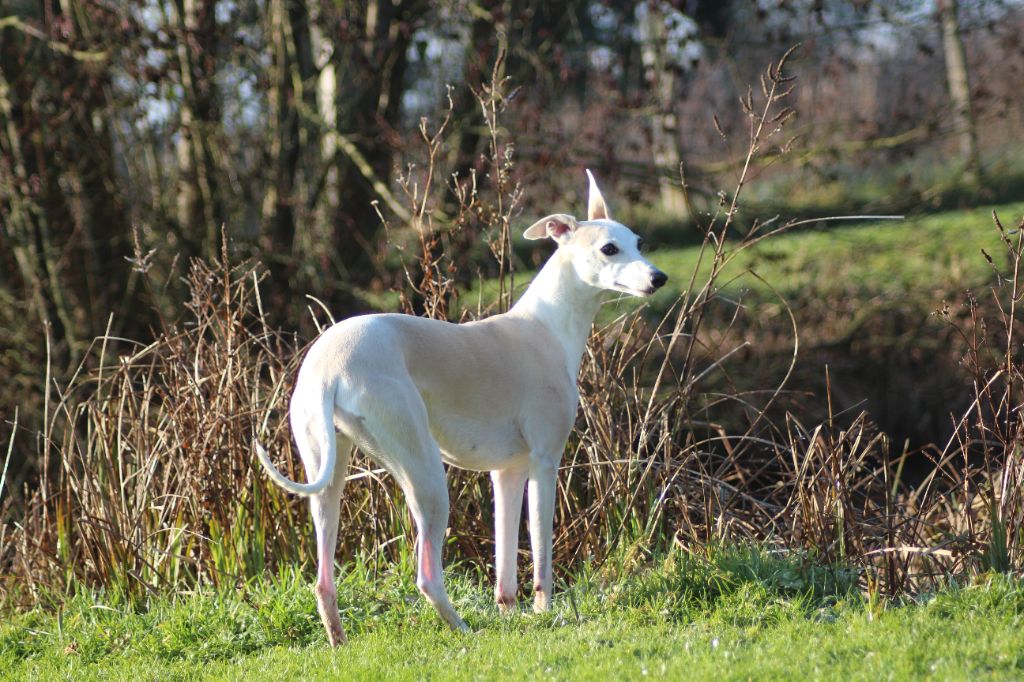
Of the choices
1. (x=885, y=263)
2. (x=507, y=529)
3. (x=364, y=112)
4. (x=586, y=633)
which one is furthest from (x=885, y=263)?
(x=586, y=633)

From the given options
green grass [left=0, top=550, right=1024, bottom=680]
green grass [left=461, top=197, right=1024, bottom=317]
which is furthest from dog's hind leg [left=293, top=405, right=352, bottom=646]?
green grass [left=461, top=197, right=1024, bottom=317]

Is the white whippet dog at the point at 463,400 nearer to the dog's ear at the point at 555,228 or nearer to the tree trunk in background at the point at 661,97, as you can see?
the dog's ear at the point at 555,228

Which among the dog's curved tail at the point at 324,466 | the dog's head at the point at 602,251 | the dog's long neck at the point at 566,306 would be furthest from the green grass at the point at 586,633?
the dog's head at the point at 602,251

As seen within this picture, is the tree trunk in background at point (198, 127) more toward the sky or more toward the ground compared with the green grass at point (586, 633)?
more toward the sky

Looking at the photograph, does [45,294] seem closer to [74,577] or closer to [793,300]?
[74,577]

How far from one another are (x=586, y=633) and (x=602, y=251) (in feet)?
4.91

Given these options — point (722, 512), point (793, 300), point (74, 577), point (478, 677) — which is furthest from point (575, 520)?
point (793, 300)

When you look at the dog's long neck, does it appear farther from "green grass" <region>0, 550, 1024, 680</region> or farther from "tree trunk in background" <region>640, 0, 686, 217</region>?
"tree trunk in background" <region>640, 0, 686, 217</region>

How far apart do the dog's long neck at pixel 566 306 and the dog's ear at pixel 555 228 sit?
0.26ft

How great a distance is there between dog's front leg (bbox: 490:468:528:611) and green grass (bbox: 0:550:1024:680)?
0.10m

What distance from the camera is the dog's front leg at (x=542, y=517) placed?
4.68 metres

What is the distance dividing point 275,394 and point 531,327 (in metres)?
1.57

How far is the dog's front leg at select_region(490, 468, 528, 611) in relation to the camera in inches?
189

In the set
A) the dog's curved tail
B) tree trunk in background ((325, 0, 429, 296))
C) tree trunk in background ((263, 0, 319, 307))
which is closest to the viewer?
the dog's curved tail
